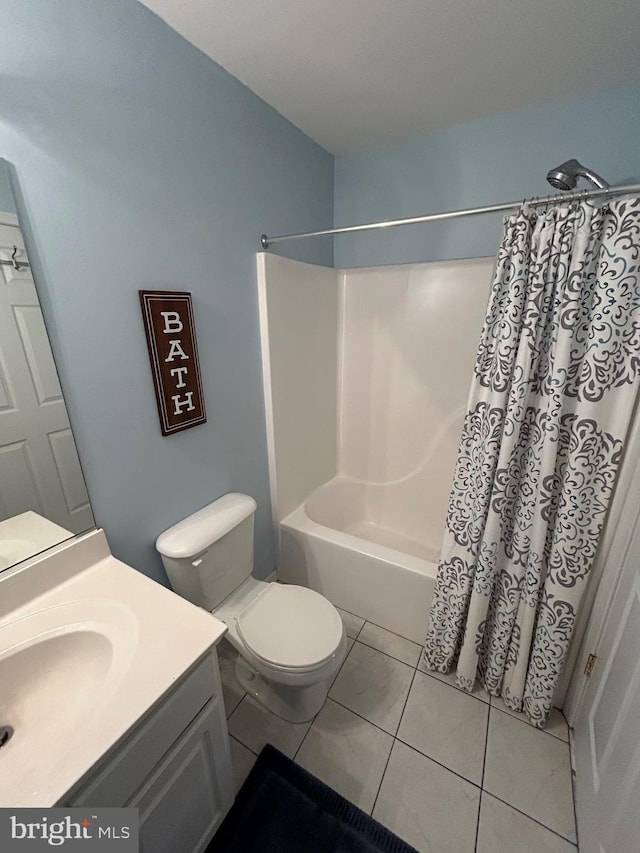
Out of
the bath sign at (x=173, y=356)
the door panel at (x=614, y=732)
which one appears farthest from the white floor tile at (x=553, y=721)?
the bath sign at (x=173, y=356)

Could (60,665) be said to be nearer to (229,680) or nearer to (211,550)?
(211,550)

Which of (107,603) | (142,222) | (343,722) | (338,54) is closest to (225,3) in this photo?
(338,54)

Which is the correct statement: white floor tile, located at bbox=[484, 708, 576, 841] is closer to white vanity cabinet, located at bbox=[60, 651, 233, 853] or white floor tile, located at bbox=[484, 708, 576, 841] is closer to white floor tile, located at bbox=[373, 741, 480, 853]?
white floor tile, located at bbox=[373, 741, 480, 853]

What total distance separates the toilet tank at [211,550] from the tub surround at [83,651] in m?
0.21

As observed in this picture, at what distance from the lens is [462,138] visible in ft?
5.27

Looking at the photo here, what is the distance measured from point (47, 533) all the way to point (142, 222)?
97 centimetres

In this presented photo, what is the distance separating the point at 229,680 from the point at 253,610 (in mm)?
437

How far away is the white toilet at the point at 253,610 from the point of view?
1.22 meters

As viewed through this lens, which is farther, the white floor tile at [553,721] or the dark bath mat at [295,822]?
the white floor tile at [553,721]

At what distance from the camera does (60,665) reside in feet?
2.77

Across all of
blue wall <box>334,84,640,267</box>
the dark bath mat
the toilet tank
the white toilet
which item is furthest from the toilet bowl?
blue wall <box>334,84,640,267</box>

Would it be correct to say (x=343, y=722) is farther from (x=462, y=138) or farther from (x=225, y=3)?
(x=462, y=138)

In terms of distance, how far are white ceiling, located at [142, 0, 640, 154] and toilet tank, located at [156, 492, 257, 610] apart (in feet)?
5.22

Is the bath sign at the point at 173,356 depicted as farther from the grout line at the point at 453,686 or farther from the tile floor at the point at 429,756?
the grout line at the point at 453,686
